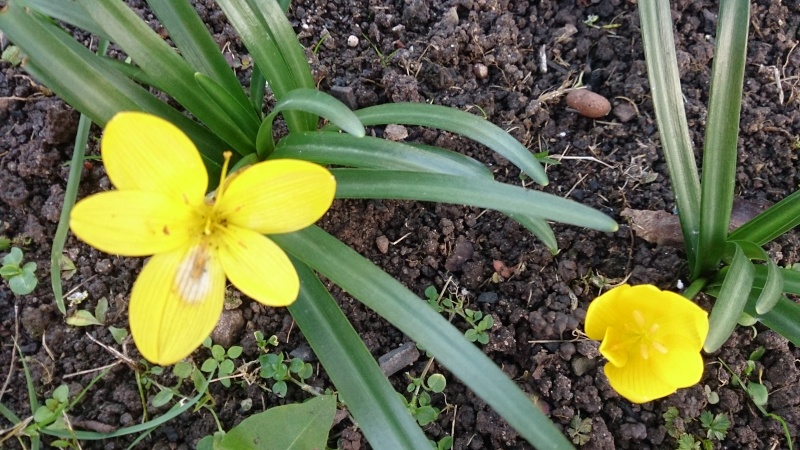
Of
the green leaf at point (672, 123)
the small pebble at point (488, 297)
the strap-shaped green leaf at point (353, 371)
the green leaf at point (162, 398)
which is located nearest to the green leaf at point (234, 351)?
the green leaf at point (162, 398)

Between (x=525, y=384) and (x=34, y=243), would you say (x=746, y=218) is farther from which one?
(x=34, y=243)

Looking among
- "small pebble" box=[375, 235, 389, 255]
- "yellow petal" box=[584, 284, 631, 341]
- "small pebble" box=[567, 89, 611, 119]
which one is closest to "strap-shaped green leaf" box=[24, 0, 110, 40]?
"small pebble" box=[375, 235, 389, 255]

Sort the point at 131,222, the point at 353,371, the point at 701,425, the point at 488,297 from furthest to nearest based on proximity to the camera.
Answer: the point at 488,297 < the point at 701,425 < the point at 353,371 < the point at 131,222

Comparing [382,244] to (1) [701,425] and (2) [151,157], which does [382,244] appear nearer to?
(2) [151,157]

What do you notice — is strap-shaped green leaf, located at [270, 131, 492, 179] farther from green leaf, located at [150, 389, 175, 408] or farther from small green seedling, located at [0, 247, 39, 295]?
small green seedling, located at [0, 247, 39, 295]

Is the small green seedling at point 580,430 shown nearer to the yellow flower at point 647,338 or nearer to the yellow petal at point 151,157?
the yellow flower at point 647,338

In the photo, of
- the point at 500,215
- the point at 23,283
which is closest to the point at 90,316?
the point at 23,283
